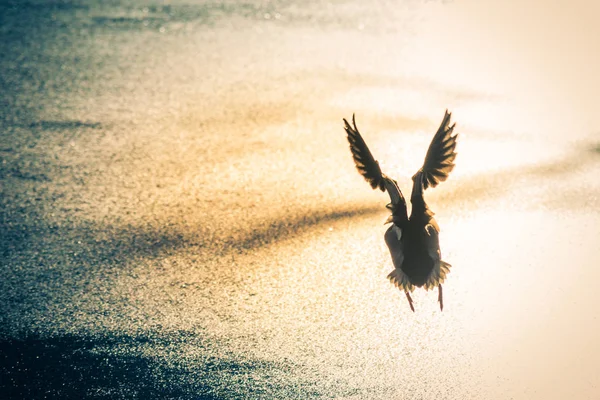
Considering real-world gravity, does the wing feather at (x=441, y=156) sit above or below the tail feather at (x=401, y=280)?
above

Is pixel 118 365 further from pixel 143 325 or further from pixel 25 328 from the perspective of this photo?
pixel 25 328

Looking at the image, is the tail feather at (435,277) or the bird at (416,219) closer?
the bird at (416,219)

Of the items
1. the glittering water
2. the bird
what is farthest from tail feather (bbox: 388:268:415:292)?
the glittering water

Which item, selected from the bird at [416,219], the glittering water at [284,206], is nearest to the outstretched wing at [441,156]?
the bird at [416,219]

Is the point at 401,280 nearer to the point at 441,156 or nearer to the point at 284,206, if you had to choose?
the point at 441,156

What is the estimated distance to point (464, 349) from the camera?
329 cm

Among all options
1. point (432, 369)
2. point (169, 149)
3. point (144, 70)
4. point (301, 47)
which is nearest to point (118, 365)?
point (432, 369)

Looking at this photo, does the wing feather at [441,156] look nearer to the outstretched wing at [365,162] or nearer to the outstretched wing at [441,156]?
the outstretched wing at [441,156]

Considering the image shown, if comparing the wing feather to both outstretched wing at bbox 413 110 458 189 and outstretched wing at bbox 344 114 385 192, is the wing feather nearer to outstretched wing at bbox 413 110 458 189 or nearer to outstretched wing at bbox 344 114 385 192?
outstretched wing at bbox 413 110 458 189

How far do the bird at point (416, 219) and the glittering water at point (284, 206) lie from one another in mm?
445

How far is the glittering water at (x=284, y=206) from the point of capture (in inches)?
127

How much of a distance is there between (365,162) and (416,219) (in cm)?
42

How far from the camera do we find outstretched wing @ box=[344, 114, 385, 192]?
3150mm

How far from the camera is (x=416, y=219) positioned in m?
2.97
